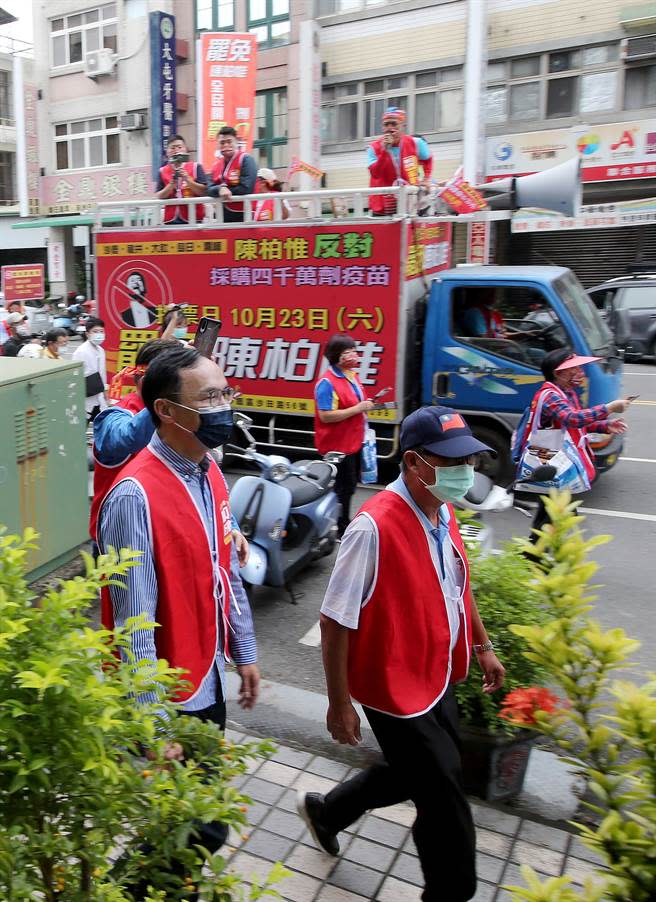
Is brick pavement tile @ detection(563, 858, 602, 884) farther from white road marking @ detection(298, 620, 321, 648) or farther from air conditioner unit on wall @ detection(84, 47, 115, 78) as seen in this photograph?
air conditioner unit on wall @ detection(84, 47, 115, 78)

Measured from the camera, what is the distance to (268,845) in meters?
3.06

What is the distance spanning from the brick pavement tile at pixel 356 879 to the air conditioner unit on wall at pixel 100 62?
28.9m

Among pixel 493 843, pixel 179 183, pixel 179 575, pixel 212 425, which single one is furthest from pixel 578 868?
pixel 179 183

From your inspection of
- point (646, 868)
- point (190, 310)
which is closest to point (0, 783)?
point (646, 868)

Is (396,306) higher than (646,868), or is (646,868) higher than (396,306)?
(396,306)

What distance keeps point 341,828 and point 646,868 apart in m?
1.86

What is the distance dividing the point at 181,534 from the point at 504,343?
18.0 feet

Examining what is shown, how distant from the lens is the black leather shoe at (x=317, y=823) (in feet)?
9.56

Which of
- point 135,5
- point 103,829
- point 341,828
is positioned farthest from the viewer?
point 135,5

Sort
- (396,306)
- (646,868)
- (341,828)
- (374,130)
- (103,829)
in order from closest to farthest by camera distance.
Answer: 1. (646,868)
2. (103,829)
3. (341,828)
4. (396,306)
5. (374,130)

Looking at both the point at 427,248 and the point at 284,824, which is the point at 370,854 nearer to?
the point at 284,824

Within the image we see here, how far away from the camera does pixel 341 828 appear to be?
2.88 m

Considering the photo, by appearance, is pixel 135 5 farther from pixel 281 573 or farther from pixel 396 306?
pixel 281 573

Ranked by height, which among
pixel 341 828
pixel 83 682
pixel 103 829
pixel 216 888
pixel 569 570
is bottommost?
pixel 341 828
